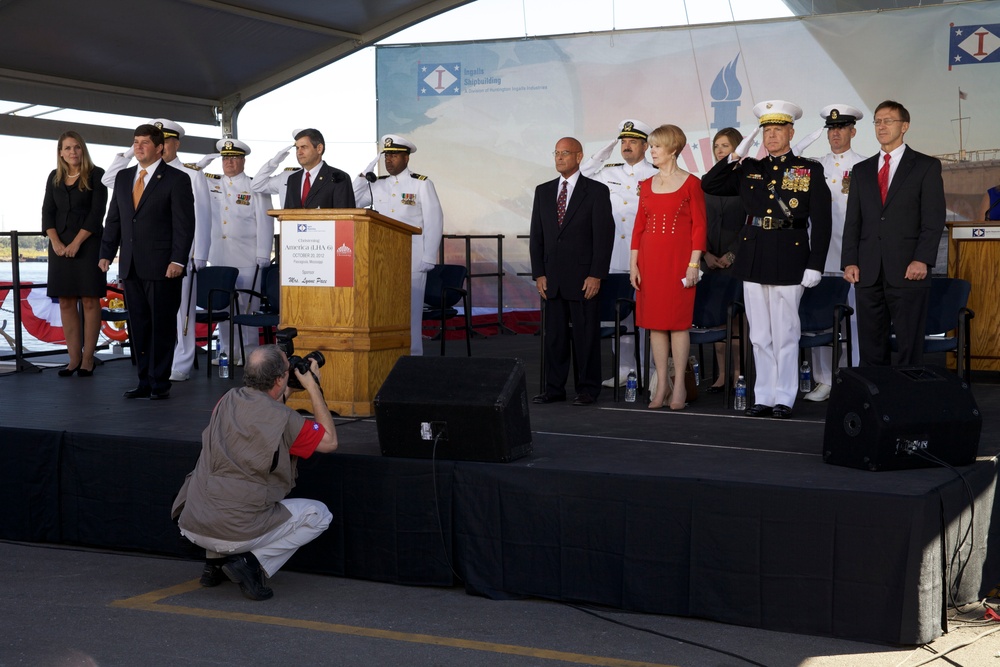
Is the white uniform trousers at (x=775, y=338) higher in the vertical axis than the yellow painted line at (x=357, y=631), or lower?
higher

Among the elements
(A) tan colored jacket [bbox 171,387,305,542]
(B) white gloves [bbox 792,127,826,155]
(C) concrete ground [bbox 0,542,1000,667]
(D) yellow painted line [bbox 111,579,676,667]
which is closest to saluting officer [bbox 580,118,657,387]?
(B) white gloves [bbox 792,127,826,155]

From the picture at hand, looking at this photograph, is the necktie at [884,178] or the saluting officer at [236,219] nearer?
the necktie at [884,178]

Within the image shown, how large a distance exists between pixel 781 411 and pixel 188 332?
408 cm

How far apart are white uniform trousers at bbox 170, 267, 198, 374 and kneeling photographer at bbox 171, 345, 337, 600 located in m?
3.44

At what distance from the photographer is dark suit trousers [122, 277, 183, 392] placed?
6.12 m

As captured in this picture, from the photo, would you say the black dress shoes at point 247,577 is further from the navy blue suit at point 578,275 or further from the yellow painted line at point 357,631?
the navy blue suit at point 578,275

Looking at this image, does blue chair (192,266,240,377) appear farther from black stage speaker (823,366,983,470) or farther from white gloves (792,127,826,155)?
black stage speaker (823,366,983,470)

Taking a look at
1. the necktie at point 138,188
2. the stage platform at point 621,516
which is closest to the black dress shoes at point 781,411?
the stage platform at point 621,516

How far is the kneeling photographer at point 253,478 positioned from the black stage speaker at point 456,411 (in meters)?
0.28

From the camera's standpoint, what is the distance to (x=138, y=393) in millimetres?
6094

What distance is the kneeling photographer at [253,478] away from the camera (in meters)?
3.66

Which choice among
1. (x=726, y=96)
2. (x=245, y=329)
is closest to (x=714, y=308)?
(x=245, y=329)

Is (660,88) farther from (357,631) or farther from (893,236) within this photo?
(357,631)

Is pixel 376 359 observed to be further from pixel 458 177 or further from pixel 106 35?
pixel 458 177
